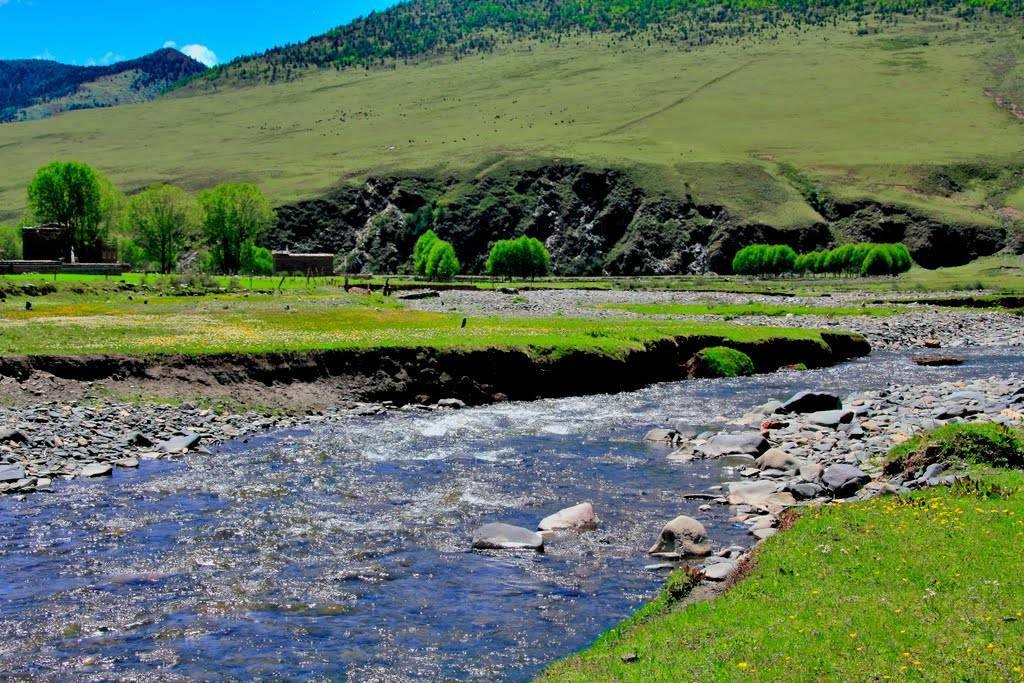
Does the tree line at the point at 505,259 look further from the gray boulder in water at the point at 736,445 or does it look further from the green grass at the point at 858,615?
the green grass at the point at 858,615

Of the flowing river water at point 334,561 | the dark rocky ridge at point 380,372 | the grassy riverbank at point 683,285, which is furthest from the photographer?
the grassy riverbank at point 683,285

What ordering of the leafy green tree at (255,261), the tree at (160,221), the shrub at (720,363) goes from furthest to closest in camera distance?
1. the leafy green tree at (255,261)
2. the tree at (160,221)
3. the shrub at (720,363)

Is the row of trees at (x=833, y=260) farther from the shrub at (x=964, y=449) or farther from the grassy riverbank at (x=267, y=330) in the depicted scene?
the shrub at (x=964, y=449)

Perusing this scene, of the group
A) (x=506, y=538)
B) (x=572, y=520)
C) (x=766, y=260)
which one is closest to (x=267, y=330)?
(x=572, y=520)

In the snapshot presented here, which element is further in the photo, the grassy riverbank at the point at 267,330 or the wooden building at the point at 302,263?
the wooden building at the point at 302,263

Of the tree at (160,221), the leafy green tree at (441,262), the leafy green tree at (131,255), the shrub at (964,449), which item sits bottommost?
the shrub at (964,449)

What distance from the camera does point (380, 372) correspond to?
41656 millimetres

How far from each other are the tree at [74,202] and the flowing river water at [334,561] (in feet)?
367

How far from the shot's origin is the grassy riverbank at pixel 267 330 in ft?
137

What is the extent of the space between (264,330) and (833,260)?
161246mm

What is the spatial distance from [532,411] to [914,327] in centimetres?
4808

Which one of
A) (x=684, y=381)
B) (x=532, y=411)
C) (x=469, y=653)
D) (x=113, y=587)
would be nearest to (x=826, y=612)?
(x=469, y=653)

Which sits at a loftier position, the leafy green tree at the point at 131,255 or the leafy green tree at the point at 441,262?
the leafy green tree at the point at 131,255

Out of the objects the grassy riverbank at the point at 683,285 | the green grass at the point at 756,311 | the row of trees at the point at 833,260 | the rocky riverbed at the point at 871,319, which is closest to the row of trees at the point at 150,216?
the grassy riverbank at the point at 683,285
